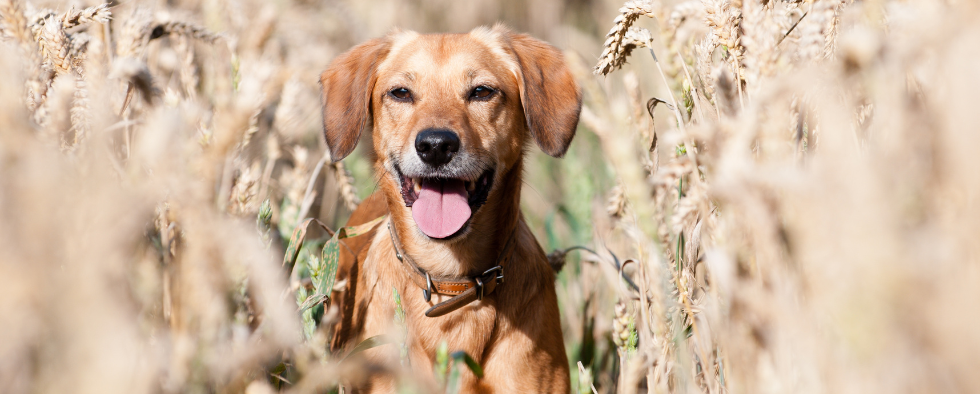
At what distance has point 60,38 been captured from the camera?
78.9 inches

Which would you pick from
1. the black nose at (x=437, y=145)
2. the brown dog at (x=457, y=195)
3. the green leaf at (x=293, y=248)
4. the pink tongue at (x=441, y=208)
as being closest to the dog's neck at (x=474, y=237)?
the brown dog at (x=457, y=195)

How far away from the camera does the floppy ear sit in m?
2.98

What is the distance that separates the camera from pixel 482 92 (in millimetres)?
3072

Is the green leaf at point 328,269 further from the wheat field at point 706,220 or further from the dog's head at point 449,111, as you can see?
the dog's head at point 449,111

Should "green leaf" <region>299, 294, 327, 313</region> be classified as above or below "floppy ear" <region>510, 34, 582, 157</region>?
below

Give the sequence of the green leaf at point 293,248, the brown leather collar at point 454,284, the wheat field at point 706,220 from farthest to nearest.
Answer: the brown leather collar at point 454,284
the green leaf at point 293,248
the wheat field at point 706,220

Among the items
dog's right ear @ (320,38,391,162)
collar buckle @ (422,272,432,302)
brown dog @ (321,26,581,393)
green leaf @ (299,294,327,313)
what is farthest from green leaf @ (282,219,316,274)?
dog's right ear @ (320,38,391,162)

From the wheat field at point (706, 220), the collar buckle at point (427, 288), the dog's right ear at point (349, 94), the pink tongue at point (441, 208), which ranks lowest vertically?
the collar buckle at point (427, 288)

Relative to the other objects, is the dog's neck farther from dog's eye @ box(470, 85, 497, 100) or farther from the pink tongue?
dog's eye @ box(470, 85, 497, 100)

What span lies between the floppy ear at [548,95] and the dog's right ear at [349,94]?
27.8 inches

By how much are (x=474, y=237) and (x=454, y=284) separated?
339 mm

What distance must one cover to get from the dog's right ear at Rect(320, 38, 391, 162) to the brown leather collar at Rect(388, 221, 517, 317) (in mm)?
519

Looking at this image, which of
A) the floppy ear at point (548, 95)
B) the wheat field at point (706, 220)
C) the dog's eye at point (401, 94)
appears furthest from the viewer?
the dog's eye at point (401, 94)

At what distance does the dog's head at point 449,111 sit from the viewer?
278 centimetres
